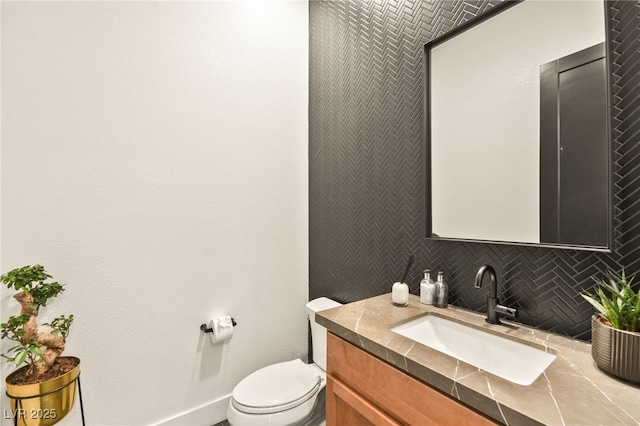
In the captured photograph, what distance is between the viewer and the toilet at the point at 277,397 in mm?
1271

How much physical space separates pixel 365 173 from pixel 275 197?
644mm

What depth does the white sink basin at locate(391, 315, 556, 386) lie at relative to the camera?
0.85 metres

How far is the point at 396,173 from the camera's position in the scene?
144 cm

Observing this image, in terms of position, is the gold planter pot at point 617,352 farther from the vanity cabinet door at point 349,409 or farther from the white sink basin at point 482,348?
the vanity cabinet door at point 349,409

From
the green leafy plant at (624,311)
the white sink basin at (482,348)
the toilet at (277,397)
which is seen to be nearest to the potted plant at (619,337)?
the green leafy plant at (624,311)

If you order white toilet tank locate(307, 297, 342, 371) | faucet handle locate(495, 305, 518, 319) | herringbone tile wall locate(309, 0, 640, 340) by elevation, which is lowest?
white toilet tank locate(307, 297, 342, 371)

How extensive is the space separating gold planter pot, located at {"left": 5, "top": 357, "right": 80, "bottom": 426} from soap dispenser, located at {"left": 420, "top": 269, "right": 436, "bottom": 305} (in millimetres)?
1435

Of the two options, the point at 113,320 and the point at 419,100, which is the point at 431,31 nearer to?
the point at 419,100

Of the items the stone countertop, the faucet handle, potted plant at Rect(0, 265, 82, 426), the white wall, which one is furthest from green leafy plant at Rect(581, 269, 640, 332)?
potted plant at Rect(0, 265, 82, 426)

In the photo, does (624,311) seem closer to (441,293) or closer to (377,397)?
(441,293)

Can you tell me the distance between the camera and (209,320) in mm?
1678

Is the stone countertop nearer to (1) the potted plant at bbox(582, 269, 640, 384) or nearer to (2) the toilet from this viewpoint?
(1) the potted plant at bbox(582, 269, 640, 384)

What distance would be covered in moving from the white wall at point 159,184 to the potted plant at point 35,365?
19cm

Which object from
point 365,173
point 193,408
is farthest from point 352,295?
point 193,408
